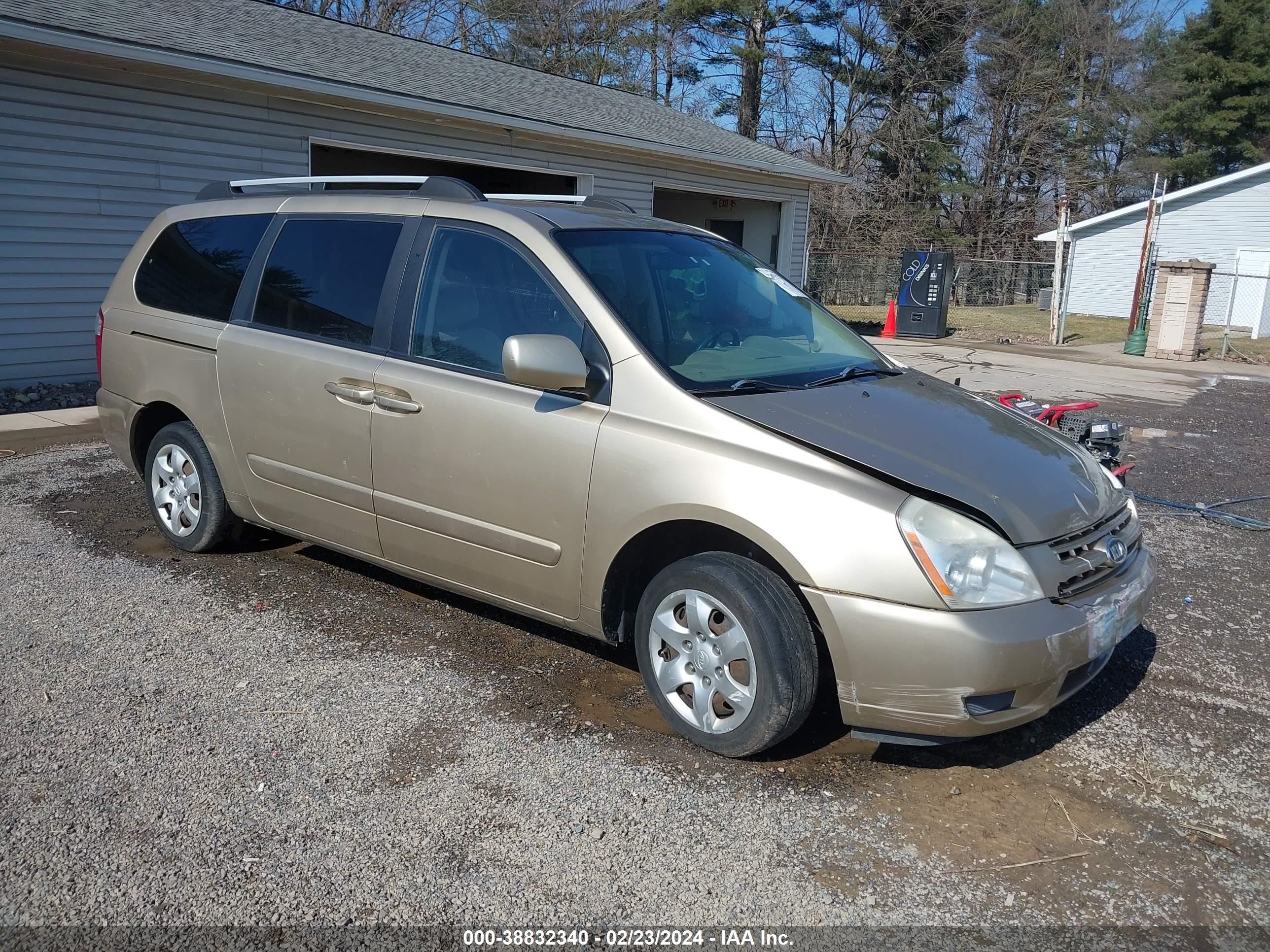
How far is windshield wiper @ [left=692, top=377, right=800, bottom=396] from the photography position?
3.52 metres

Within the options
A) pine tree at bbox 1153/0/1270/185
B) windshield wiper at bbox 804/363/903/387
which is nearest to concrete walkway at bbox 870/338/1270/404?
windshield wiper at bbox 804/363/903/387

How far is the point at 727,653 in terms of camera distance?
3.29m

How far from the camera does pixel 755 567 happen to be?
323 centimetres

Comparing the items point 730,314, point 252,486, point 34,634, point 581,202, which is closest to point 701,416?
point 730,314

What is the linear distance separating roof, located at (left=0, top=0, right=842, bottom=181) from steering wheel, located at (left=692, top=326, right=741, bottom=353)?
8.13m

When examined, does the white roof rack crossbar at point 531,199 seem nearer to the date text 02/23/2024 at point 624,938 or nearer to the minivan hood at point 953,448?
the minivan hood at point 953,448

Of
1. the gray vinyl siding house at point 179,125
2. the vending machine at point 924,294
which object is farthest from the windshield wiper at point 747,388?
the vending machine at point 924,294

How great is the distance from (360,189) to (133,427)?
1.81m

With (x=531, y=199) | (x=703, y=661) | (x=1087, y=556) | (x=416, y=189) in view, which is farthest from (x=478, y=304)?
(x=1087, y=556)

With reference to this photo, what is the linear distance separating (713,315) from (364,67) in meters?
10.7

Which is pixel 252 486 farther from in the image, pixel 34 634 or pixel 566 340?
pixel 566 340

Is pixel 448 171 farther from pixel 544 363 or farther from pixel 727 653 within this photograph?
pixel 727 653

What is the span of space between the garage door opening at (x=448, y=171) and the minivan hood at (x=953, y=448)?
11.0m

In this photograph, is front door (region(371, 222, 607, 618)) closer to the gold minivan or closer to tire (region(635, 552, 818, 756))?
the gold minivan
